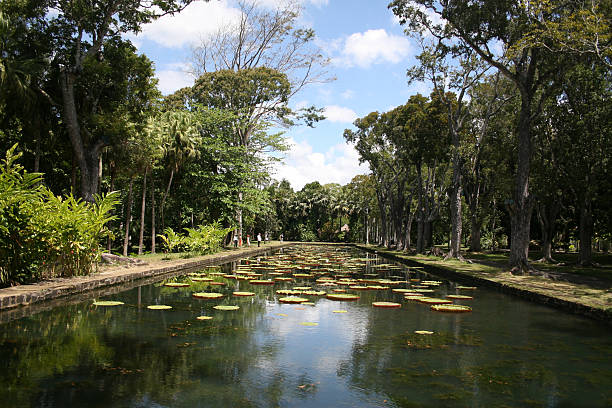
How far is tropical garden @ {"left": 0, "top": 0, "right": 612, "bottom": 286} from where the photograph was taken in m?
10.9

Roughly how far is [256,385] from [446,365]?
212cm

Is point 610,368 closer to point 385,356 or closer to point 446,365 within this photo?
point 446,365

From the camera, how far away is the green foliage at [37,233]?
8.24m

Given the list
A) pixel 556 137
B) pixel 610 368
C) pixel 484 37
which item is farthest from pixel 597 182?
pixel 610 368

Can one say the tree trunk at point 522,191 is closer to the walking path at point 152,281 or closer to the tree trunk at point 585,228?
the walking path at point 152,281

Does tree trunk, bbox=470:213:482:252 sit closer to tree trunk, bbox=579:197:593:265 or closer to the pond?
tree trunk, bbox=579:197:593:265

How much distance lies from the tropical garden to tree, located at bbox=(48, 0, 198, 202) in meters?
0.05

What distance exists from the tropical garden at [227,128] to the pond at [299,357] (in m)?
3.04

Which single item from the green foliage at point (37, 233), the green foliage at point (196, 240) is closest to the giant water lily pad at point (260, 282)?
the green foliage at point (37, 233)

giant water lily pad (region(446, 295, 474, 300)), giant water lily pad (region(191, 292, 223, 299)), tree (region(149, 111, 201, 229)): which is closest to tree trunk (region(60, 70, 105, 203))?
tree (region(149, 111, 201, 229))

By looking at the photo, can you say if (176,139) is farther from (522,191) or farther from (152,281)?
(522,191)

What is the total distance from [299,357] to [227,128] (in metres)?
25.2

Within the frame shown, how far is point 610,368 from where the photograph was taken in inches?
198

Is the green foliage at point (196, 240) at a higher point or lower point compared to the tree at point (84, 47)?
lower
